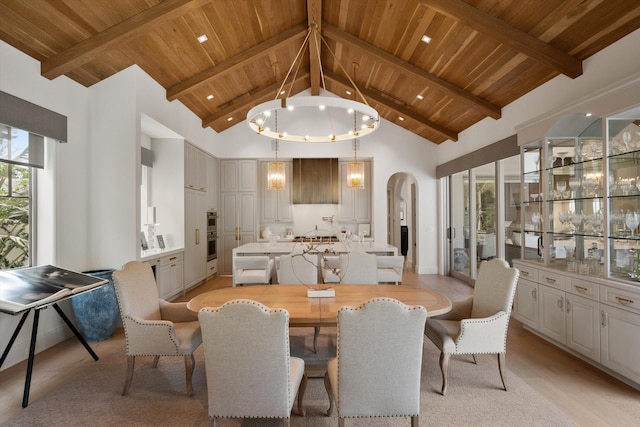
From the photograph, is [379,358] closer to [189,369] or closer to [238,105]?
[189,369]

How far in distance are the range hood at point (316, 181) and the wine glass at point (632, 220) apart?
5381 millimetres

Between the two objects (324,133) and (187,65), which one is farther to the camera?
(324,133)

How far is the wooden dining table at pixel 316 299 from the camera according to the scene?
2221 millimetres

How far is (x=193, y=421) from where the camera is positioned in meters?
2.19

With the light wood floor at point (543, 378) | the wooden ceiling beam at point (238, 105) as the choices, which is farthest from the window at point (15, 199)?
the wooden ceiling beam at point (238, 105)

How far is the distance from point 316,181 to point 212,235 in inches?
102

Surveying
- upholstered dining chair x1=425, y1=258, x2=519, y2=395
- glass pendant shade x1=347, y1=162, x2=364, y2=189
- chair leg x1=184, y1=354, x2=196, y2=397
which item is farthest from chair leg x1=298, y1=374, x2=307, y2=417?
glass pendant shade x1=347, y1=162, x2=364, y2=189

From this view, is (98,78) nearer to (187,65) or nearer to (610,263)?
(187,65)

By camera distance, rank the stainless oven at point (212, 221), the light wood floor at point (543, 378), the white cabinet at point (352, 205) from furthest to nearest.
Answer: the white cabinet at point (352, 205) → the stainless oven at point (212, 221) → the light wood floor at point (543, 378)

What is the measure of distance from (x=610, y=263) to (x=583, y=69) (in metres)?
2.03

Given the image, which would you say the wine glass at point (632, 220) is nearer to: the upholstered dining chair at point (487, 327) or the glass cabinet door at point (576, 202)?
the glass cabinet door at point (576, 202)

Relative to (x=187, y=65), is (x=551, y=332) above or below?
below

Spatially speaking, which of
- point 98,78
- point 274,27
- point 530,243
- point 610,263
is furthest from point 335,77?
point 610,263

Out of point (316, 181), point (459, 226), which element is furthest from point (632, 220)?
point (316, 181)
